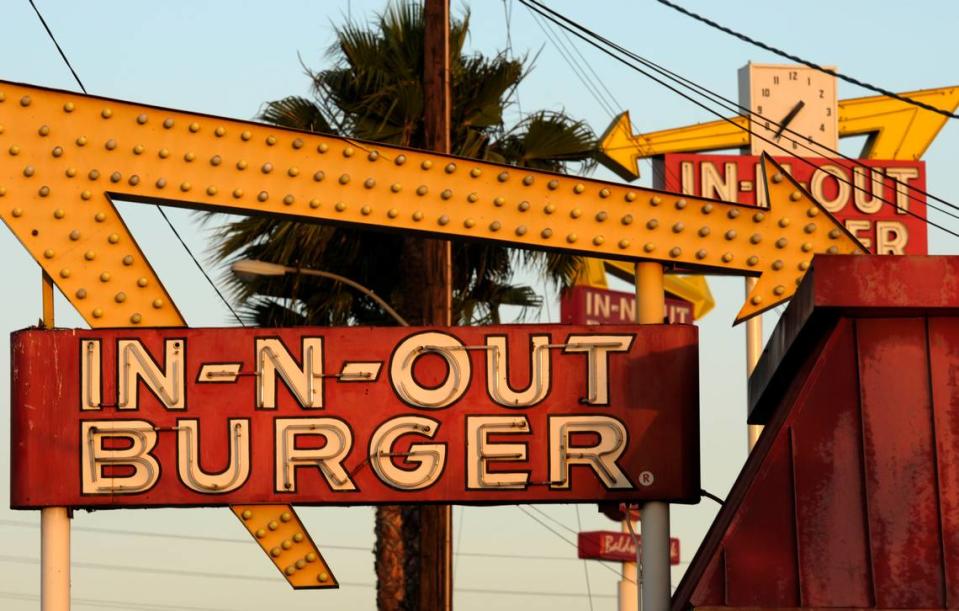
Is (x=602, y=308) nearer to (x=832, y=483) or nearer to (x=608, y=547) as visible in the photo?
(x=608, y=547)

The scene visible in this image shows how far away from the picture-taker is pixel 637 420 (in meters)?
11.7

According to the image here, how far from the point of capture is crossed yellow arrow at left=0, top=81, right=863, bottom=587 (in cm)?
1197

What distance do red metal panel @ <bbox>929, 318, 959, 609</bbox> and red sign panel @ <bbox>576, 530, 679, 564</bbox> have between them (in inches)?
1197

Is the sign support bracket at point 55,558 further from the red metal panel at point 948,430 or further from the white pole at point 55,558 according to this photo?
the red metal panel at point 948,430

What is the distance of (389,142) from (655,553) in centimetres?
1467

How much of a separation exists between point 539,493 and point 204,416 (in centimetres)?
200

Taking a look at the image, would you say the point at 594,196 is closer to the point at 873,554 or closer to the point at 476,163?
the point at 476,163

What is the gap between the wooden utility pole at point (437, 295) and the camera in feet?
65.3

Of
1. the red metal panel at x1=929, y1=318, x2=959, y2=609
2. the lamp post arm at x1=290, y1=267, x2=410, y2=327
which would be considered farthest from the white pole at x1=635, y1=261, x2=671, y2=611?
the lamp post arm at x1=290, y1=267, x2=410, y2=327

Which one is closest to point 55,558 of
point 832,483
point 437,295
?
point 832,483

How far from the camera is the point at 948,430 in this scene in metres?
10.1

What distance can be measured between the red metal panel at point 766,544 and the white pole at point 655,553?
1.74m

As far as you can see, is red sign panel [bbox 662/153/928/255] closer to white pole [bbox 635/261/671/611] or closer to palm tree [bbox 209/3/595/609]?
palm tree [bbox 209/3/595/609]

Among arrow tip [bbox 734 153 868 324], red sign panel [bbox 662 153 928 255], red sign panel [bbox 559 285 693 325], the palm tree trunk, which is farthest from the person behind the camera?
red sign panel [bbox 559 285 693 325]
